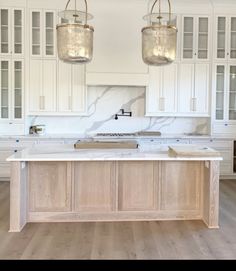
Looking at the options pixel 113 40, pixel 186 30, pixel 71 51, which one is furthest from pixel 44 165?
pixel 186 30

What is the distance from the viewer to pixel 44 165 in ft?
11.4

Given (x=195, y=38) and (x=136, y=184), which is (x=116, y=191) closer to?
(x=136, y=184)

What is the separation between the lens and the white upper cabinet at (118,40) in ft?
18.2

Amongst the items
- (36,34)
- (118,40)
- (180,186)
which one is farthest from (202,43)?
(180,186)

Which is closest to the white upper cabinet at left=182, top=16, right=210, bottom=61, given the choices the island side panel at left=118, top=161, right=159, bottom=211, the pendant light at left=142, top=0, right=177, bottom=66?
the island side panel at left=118, top=161, right=159, bottom=211

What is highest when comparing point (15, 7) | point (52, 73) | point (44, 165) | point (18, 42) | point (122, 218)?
point (15, 7)

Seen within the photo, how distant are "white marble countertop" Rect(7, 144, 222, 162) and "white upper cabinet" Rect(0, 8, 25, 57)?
268cm

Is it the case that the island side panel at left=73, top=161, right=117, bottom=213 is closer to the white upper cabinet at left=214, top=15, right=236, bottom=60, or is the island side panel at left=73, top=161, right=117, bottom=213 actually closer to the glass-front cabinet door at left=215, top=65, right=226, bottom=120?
the glass-front cabinet door at left=215, top=65, right=226, bottom=120

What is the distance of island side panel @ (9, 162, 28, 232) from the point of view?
3.20m

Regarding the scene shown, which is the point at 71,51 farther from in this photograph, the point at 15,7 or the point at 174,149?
the point at 15,7

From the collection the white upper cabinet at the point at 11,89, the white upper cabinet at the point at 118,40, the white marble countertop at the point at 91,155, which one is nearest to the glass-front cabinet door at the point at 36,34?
the white upper cabinet at the point at 11,89

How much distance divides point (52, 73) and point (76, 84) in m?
0.47

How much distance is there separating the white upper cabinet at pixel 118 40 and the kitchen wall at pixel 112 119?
56 cm

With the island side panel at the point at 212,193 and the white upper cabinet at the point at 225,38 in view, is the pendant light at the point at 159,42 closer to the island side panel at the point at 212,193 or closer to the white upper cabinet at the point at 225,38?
the island side panel at the point at 212,193
